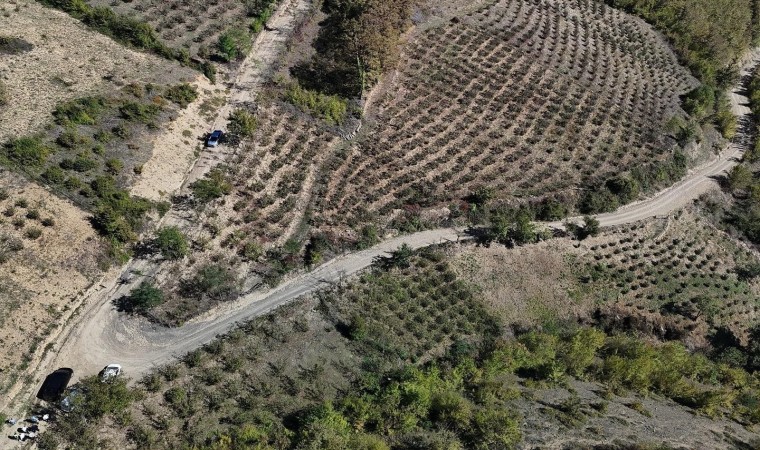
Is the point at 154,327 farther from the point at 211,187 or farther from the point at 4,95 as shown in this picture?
the point at 4,95

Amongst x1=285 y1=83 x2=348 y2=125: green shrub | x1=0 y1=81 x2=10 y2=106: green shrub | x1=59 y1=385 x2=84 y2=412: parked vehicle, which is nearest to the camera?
x1=59 y1=385 x2=84 y2=412: parked vehicle

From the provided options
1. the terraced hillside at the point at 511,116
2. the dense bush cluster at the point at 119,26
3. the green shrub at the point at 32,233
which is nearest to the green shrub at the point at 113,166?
the green shrub at the point at 32,233

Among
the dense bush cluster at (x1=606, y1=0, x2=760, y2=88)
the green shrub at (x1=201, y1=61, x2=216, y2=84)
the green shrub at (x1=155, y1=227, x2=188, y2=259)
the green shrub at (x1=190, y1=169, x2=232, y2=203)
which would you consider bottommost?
the green shrub at (x1=155, y1=227, x2=188, y2=259)

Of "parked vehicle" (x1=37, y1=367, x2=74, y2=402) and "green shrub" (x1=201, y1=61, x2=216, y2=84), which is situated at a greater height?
"green shrub" (x1=201, y1=61, x2=216, y2=84)

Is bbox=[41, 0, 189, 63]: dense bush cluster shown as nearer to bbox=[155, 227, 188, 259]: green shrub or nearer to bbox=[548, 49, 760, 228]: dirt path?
bbox=[155, 227, 188, 259]: green shrub

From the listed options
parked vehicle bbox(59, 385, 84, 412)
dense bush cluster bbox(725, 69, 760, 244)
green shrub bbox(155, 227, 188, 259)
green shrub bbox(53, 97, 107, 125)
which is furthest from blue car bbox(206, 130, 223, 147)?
dense bush cluster bbox(725, 69, 760, 244)

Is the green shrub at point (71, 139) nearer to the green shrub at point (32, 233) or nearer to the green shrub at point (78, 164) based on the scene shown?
the green shrub at point (78, 164)
